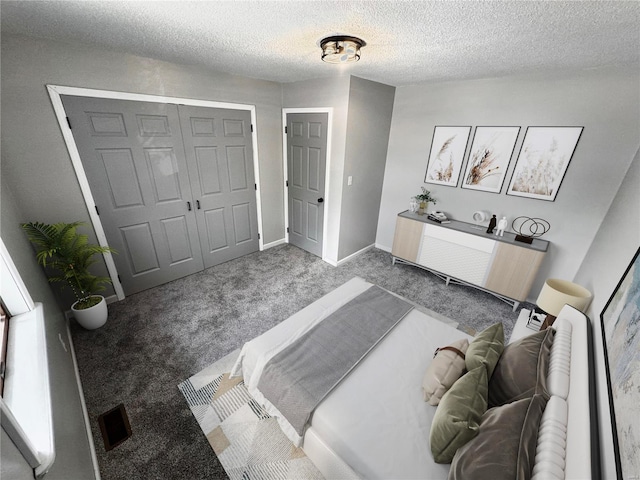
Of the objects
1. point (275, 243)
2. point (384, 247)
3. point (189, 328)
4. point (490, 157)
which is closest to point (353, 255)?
point (384, 247)

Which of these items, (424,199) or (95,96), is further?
(424,199)

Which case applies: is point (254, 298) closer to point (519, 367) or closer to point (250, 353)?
point (250, 353)

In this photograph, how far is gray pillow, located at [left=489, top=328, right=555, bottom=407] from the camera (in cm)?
115

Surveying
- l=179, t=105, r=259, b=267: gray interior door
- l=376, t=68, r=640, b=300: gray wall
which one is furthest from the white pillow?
l=179, t=105, r=259, b=267: gray interior door

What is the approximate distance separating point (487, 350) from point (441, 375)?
0.26 meters

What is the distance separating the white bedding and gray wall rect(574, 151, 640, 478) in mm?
669

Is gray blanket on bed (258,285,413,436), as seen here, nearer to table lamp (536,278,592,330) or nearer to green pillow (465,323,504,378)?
green pillow (465,323,504,378)

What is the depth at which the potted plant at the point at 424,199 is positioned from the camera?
3342mm

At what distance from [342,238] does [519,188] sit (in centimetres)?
206

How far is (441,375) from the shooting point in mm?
1318

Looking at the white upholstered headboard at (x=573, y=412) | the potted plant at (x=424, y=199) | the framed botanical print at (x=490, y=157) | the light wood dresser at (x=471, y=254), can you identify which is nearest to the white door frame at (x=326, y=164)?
the light wood dresser at (x=471, y=254)

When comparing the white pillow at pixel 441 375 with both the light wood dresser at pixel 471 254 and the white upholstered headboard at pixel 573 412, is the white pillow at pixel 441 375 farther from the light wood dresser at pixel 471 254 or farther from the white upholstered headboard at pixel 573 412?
the light wood dresser at pixel 471 254

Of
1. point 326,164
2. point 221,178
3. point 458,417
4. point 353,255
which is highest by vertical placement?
point 326,164

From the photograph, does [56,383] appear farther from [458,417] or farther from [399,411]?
[458,417]
